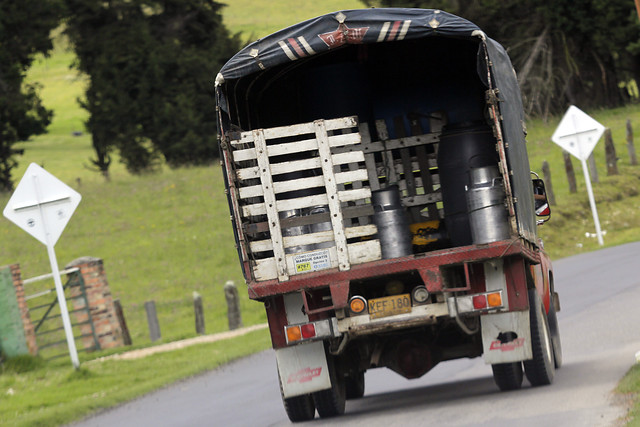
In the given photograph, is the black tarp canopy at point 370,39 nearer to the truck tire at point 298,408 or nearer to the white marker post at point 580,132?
the truck tire at point 298,408

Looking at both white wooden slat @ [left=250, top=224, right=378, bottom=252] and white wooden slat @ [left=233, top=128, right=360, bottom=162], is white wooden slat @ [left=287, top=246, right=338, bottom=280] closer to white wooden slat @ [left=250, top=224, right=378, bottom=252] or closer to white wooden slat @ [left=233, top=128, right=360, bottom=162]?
white wooden slat @ [left=250, top=224, right=378, bottom=252]

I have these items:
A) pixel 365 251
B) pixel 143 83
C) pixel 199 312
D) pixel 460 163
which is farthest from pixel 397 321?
pixel 143 83

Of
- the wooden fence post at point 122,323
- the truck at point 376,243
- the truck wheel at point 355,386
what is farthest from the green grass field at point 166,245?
the truck at point 376,243

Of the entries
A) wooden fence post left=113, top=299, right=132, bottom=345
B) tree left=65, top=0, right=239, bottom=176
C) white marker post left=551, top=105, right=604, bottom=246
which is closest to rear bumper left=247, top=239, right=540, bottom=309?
wooden fence post left=113, top=299, right=132, bottom=345

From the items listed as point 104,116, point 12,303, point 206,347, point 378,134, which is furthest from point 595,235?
point 104,116

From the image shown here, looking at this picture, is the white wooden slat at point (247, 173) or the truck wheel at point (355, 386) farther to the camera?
the truck wheel at point (355, 386)

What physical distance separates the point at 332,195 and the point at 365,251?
0.54 meters

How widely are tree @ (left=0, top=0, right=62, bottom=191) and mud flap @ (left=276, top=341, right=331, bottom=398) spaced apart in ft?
150

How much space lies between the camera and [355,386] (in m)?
12.2

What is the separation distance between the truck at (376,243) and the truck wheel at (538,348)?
0.01m

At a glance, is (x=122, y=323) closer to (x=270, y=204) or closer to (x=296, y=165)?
(x=270, y=204)

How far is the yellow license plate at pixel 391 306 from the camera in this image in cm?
987

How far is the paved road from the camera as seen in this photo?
932 cm

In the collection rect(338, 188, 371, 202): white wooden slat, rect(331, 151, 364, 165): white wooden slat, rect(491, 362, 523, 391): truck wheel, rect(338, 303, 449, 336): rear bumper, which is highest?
rect(331, 151, 364, 165): white wooden slat
